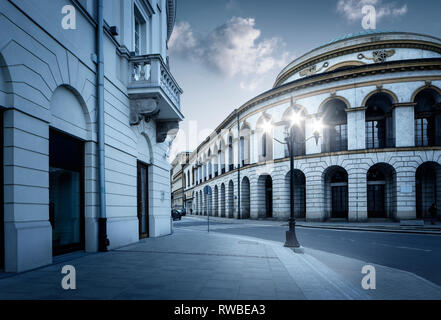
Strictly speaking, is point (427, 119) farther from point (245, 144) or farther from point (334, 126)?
point (245, 144)

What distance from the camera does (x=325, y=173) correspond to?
2806 centimetres

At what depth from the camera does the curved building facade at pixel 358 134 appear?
24781 millimetres

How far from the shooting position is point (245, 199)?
38.1 meters

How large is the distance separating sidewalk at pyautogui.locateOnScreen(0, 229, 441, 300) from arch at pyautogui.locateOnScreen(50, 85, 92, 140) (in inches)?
136

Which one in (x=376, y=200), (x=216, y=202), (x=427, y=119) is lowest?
(x=216, y=202)

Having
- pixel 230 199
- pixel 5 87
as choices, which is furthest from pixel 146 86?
pixel 230 199

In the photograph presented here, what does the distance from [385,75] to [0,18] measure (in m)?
27.4

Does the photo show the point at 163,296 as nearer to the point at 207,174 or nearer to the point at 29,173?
the point at 29,173

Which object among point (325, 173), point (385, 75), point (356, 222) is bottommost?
point (356, 222)

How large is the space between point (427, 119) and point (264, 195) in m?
17.4

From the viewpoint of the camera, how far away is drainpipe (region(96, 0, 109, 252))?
884cm

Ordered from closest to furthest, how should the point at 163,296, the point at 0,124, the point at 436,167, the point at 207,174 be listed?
the point at 163,296 → the point at 0,124 → the point at 436,167 → the point at 207,174

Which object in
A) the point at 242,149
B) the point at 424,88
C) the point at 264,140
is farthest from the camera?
the point at 242,149

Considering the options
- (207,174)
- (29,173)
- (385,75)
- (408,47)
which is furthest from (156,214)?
(207,174)
